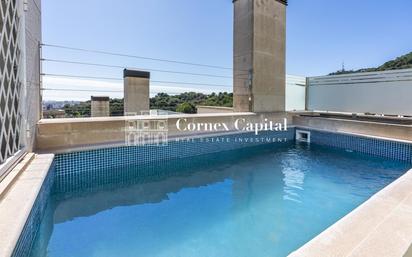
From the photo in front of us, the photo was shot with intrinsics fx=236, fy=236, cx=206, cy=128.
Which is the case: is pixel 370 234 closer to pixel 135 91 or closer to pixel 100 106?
pixel 135 91

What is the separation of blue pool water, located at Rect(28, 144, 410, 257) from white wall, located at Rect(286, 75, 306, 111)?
16.6 ft

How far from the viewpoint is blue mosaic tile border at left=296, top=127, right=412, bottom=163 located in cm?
538

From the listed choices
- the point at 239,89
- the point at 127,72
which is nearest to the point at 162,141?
the point at 127,72

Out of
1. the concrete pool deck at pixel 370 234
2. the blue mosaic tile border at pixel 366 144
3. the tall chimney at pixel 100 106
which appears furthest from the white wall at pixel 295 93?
the concrete pool deck at pixel 370 234

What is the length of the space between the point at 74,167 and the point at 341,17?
9.87 m

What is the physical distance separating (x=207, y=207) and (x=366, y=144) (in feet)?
16.8

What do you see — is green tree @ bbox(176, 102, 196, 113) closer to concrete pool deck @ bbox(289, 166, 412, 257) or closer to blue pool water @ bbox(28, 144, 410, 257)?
blue pool water @ bbox(28, 144, 410, 257)

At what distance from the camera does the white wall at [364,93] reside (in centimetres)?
794

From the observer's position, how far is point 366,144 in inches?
240

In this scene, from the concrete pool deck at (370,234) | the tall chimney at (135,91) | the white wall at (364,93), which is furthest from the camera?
the white wall at (364,93)

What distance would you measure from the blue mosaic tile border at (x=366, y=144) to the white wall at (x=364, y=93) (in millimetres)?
3118

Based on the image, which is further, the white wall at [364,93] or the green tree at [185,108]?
the green tree at [185,108]

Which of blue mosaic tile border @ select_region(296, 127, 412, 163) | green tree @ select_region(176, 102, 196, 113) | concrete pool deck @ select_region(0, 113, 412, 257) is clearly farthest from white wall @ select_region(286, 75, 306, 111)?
concrete pool deck @ select_region(0, 113, 412, 257)

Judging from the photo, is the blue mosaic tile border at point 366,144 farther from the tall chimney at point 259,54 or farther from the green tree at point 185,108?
the green tree at point 185,108
